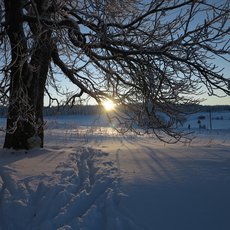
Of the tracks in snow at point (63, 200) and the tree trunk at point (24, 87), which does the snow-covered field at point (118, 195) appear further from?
the tree trunk at point (24, 87)

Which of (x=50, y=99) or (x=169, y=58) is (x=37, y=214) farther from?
(x=50, y=99)

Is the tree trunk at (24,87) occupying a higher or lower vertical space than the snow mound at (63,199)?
higher

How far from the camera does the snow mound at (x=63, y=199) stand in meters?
3.60

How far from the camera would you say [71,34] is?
644 cm

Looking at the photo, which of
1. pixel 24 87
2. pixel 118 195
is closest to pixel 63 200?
pixel 118 195

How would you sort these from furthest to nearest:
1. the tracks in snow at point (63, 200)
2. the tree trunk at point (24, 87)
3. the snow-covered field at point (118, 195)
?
1. the tree trunk at point (24, 87)
2. the tracks in snow at point (63, 200)
3. the snow-covered field at point (118, 195)

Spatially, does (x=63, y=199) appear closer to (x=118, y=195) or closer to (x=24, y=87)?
(x=118, y=195)

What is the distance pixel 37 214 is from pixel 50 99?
610cm

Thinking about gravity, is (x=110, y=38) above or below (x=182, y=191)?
above

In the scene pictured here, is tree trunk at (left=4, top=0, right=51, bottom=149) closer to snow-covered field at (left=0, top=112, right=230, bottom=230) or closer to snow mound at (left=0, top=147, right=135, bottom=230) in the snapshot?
snow-covered field at (left=0, top=112, right=230, bottom=230)

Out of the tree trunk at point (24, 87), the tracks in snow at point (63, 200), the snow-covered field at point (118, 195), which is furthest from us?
the tree trunk at point (24, 87)

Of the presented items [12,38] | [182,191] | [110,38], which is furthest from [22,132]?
[182,191]

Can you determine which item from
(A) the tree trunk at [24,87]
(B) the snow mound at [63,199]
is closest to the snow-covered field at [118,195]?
(B) the snow mound at [63,199]

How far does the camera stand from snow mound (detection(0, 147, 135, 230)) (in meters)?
3.60
